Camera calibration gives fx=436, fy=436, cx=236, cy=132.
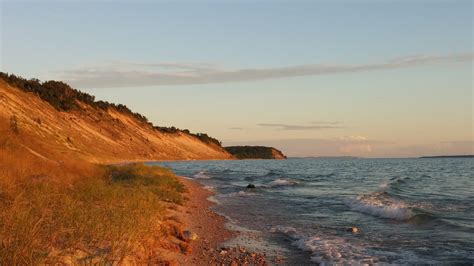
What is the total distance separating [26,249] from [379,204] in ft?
61.0

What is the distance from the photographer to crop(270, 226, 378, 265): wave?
10.9 metres

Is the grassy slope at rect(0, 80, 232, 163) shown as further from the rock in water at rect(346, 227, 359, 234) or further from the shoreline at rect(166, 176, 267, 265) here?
the rock in water at rect(346, 227, 359, 234)

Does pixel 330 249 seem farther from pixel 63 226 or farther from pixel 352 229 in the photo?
pixel 63 226

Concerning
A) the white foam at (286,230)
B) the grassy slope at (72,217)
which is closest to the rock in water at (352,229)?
the white foam at (286,230)

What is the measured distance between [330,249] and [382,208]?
9.11 m

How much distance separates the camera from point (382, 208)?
794 inches

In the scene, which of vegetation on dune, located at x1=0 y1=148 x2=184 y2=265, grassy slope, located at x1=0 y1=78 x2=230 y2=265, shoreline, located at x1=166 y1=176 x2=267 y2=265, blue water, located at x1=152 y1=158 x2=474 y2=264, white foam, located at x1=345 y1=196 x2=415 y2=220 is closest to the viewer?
vegetation on dune, located at x1=0 y1=148 x2=184 y2=265

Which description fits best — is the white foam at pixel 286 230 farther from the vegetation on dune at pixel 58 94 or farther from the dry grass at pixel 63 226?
the vegetation on dune at pixel 58 94

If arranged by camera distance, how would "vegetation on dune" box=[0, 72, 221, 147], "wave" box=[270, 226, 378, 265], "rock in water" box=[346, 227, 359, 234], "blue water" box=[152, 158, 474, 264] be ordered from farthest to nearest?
"vegetation on dune" box=[0, 72, 221, 147]
"rock in water" box=[346, 227, 359, 234]
"blue water" box=[152, 158, 474, 264]
"wave" box=[270, 226, 378, 265]

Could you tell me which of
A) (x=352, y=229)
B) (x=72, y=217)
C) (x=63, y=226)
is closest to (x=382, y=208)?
(x=352, y=229)

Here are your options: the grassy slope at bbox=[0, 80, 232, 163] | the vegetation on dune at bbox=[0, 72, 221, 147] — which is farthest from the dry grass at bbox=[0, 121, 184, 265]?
the vegetation on dune at bbox=[0, 72, 221, 147]

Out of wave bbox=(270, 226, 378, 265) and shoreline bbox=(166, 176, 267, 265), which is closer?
shoreline bbox=(166, 176, 267, 265)

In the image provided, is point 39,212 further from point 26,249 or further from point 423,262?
point 423,262

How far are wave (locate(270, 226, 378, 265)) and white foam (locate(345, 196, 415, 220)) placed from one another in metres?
6.11
